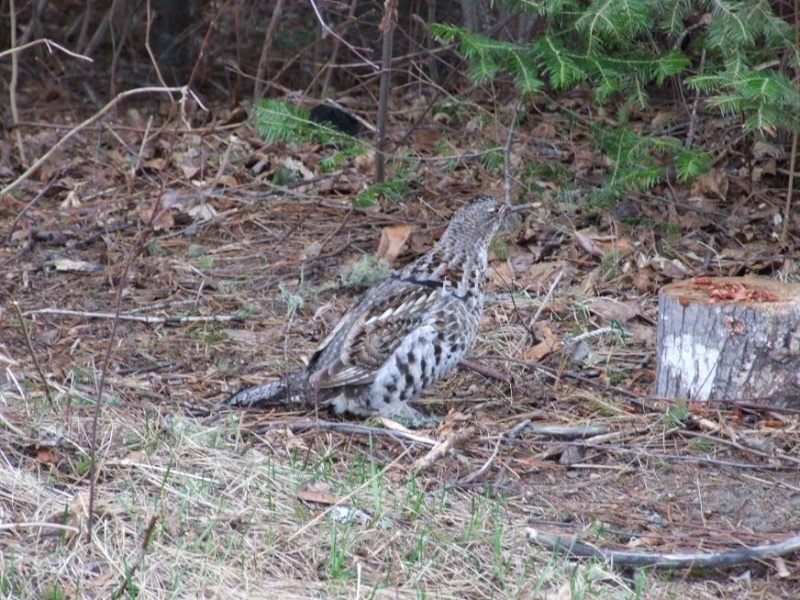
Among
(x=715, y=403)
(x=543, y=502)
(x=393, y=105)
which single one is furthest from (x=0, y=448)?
(x=393, y=105)

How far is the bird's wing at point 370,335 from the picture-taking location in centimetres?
575

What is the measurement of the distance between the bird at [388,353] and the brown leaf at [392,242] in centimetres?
167

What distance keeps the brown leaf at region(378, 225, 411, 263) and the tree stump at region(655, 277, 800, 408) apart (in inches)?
88.7

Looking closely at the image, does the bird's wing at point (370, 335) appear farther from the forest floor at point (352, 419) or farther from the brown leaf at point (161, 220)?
the brown leaf at point (161, 220)

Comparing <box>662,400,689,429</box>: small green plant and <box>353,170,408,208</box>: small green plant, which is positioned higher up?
<box>353,170,408,208</box>: small green plant

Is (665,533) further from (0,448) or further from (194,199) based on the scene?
(194,199)

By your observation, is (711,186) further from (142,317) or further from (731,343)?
(142,317)

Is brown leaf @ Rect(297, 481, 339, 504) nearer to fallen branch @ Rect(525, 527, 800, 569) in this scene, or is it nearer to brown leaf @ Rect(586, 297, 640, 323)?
fallen branch @ Rect(525, 527, 800, 569)

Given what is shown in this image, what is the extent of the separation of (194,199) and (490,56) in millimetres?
2634

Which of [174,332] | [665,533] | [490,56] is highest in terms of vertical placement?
[490,56]

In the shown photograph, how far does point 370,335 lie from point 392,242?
1.97m

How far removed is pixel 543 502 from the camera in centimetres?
490

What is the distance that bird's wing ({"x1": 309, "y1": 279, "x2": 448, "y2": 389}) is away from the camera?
5.75m

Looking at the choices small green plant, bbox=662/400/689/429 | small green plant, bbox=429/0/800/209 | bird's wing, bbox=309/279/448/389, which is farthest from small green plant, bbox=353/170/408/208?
small green plant, bbox=662/400/689/429
